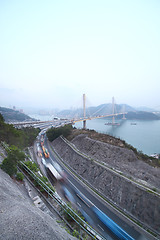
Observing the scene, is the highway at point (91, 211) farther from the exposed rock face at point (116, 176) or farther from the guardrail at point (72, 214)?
the guardrail at point (72, 214)

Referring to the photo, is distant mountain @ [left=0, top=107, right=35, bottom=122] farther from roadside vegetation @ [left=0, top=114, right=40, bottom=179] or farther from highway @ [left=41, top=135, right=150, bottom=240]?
highway @ [left=41, top=135, right=150, bottom=240]

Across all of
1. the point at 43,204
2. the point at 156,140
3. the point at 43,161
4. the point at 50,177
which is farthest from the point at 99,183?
the point at 156,140

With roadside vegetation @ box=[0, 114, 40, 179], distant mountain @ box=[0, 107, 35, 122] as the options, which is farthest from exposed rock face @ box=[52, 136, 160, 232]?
distant mountain @ box=[0, 107, 35, 122]

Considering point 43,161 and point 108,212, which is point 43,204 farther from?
point 43,161

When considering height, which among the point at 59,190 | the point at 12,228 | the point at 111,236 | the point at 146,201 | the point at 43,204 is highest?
the point at 12,228

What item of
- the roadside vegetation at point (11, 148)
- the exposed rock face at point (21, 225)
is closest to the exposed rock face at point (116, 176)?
the roadside vegetation at point (11, 148)

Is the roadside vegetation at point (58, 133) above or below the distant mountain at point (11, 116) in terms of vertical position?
below
